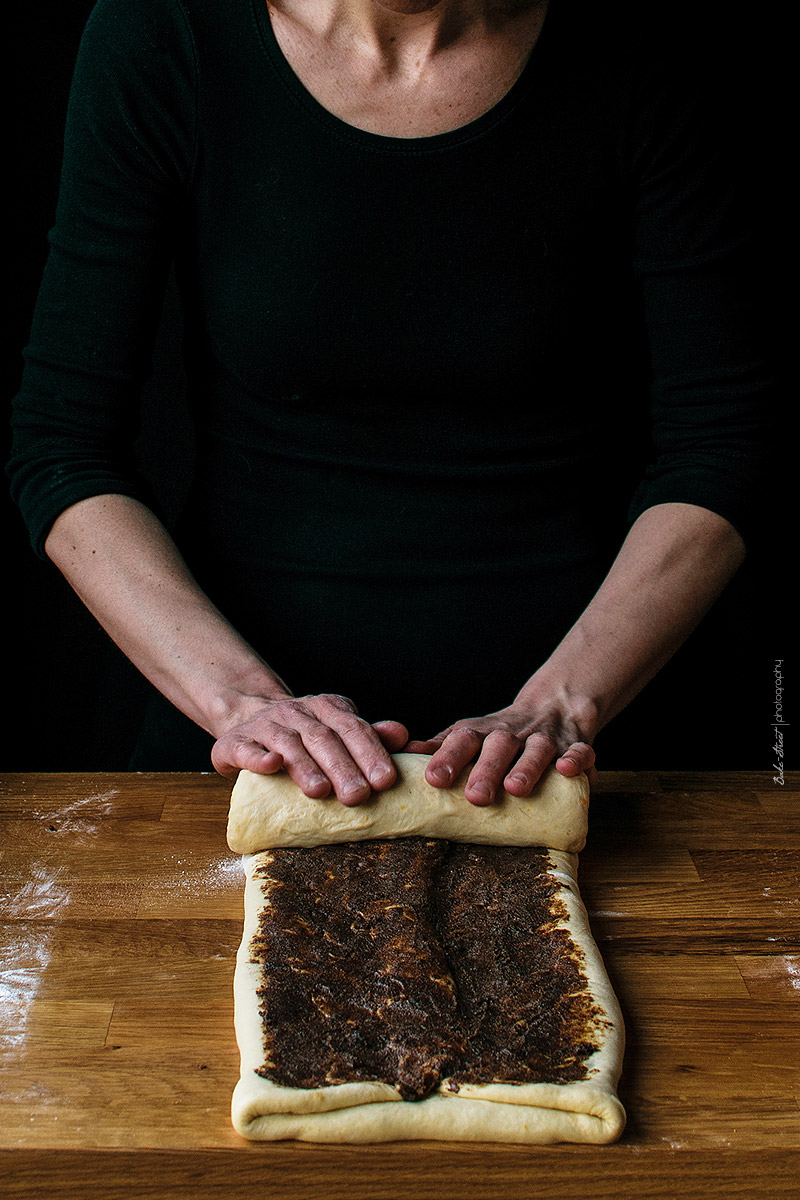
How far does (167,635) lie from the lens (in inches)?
48.1

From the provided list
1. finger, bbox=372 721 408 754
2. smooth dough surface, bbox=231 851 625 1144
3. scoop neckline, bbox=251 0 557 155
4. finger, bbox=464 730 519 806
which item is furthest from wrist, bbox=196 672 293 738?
scoop neckline, bbox=251 0 557 155

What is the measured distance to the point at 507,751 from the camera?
3.63ft

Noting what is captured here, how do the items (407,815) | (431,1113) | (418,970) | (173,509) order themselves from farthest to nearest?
(173,509) → (407,815) → (418,970) → (431,1113)

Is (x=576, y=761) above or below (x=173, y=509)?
above

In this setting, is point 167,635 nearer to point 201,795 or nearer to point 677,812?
point 201,795

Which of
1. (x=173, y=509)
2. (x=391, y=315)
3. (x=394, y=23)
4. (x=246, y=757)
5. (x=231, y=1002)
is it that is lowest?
(x=173, y=509)

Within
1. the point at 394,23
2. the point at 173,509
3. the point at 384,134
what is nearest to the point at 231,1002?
the point at 384,134

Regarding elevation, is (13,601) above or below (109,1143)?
below

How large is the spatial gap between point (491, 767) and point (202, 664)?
1.11 feet

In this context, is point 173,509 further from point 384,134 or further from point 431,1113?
point 431,1113

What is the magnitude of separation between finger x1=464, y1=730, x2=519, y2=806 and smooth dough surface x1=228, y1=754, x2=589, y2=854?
0.06 ft

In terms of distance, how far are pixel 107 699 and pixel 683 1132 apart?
1.56 meters

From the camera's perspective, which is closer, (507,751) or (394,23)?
(507,751)

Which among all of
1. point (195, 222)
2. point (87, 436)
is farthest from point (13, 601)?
point (195, 222)
